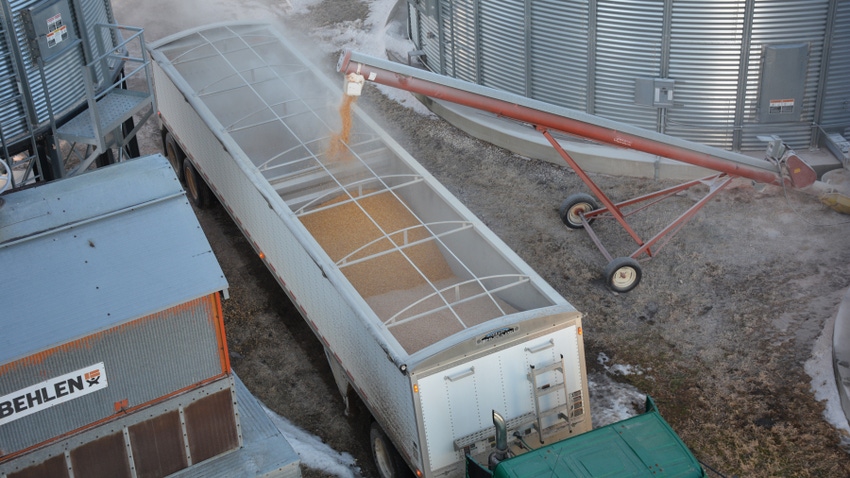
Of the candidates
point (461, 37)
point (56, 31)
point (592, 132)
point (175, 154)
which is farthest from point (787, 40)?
point (56, 31)

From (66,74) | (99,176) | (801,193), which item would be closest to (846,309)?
(801,193)

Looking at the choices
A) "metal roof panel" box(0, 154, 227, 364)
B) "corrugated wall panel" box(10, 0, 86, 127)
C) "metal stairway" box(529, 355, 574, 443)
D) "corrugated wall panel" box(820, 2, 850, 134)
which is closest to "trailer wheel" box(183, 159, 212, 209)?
"corrugated wall panel" box(10, 0, 86, 127)

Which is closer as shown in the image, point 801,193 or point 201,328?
point 201,328

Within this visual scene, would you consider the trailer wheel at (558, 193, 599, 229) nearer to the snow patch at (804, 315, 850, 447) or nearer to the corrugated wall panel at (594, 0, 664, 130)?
the corrugated wall panel at (594, 0, 664, 130)

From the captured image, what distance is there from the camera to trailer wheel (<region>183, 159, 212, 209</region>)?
19172mm

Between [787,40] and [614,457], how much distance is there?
10798mm

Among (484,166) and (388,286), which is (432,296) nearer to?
(388,286)

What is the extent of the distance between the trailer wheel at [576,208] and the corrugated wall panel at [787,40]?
378cm

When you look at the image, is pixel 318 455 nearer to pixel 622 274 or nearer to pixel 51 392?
pixel 51 392

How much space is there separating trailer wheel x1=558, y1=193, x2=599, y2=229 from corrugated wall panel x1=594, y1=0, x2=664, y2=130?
2.79 metres

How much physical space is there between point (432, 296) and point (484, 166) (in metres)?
7.52

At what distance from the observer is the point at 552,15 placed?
19609 millimetres

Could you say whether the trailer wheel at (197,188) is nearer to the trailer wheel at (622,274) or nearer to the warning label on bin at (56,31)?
the warning label on bin at (56,31)

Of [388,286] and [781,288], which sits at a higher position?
[388,286]
